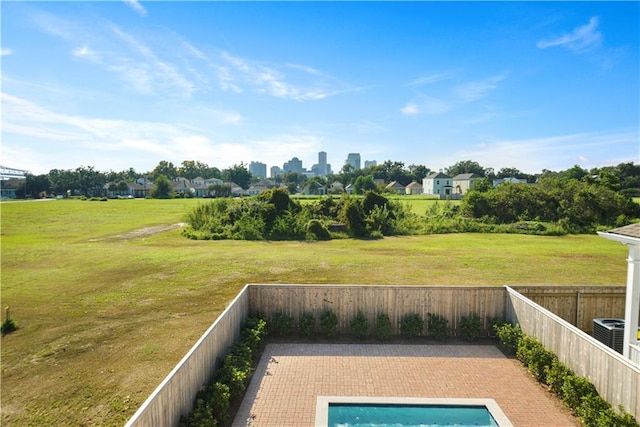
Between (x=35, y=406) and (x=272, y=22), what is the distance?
1396 cm

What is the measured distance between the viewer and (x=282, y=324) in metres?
9.70

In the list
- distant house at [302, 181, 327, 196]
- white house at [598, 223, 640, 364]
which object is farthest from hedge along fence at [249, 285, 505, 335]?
distant house at [302, 181, 327, 196]

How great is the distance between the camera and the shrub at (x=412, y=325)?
9.67 metres

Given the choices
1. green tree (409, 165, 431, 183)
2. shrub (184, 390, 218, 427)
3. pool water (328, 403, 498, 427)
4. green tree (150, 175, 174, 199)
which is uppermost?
green tree (409, 165, 431, 183)

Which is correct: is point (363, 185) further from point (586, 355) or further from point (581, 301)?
point (586, 355)

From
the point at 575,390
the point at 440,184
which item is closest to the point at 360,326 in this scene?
the point at 575,390

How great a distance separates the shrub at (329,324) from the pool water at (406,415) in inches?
114

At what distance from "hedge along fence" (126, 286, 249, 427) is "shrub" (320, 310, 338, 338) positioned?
7.03 ft

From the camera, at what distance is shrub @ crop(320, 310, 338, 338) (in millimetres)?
9664

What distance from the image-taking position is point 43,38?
9594mm

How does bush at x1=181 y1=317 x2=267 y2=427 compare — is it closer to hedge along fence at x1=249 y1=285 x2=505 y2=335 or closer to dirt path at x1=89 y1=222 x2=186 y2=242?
hedge along fence at x1=249 y1=285 x2=505 y2=335

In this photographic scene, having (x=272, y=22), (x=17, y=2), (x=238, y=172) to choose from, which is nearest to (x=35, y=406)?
(x=17, y=2)

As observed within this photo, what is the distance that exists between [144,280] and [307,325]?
820 cm

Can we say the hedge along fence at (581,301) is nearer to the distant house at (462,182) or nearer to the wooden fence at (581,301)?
the wooden fence at (581,301)
